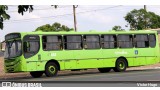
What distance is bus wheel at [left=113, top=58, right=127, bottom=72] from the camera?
22609 mm

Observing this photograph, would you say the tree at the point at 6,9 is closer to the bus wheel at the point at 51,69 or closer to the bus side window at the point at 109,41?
the bus wheel at the point at 51,69

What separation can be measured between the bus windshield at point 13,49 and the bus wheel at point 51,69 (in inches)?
67.7

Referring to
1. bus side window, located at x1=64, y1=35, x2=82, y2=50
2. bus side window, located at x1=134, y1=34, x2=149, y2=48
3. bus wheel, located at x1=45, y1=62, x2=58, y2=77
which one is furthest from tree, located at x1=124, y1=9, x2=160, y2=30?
bus wheel, located at x1=45, y1=62, x2=58, y2=77

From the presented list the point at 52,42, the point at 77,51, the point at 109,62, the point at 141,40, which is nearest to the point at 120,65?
the point at 109,62

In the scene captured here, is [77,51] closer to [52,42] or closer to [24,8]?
[52,42]

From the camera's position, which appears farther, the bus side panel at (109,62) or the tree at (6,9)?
the bus side panel at (109,62)

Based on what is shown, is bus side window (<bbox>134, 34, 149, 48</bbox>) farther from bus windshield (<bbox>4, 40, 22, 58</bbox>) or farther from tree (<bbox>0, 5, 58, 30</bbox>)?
tree (<bbox>0, 5, 58, 30</bbox>)

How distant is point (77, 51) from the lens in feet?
68.8

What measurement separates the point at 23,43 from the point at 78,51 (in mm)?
2864

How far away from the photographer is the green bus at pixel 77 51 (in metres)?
19.7

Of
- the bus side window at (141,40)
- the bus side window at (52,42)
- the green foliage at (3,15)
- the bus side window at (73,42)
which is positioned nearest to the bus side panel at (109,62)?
the bus side window at (141,40)

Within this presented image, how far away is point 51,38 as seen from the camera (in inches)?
783

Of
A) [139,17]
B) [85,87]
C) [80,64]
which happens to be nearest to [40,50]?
[80,64]

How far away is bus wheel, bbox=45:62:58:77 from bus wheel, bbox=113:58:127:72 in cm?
327
